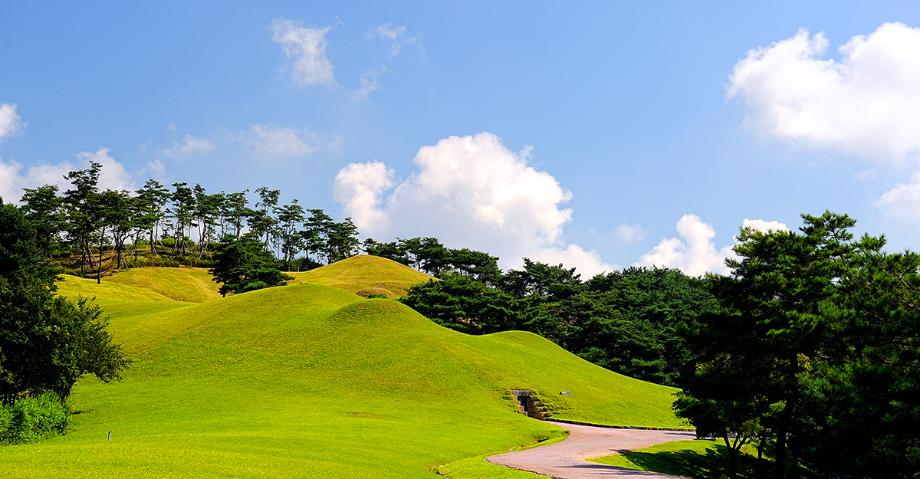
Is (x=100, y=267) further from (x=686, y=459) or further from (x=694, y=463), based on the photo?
(x=694, y=463)

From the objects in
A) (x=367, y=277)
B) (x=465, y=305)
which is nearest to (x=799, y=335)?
(x=465, y=305)

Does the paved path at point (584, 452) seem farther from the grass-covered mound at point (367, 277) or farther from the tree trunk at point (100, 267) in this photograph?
the tree trunk at point (100, 267)

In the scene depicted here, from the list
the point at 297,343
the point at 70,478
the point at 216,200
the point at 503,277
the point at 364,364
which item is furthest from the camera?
the point at 216,200

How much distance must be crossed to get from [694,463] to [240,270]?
106m

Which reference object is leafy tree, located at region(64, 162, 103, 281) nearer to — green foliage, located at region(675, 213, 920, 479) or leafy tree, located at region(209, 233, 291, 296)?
leafy tree, located at region(209, 233, 291, 296)

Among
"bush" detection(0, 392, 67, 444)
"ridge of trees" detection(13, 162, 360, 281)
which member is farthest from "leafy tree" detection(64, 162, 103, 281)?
"bush" detection(0, 392, 67, 444)

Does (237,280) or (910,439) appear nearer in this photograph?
(910,439)

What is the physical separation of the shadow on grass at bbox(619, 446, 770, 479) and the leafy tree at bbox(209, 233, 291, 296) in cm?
10120

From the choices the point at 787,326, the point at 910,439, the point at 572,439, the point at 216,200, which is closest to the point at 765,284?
the point at 787,326

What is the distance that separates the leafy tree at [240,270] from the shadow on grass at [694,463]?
10120 cm

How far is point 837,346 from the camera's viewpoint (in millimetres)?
36844

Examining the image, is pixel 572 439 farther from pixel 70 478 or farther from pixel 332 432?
pixel 70 478

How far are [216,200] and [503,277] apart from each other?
8947cm

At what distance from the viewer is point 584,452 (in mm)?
43062
